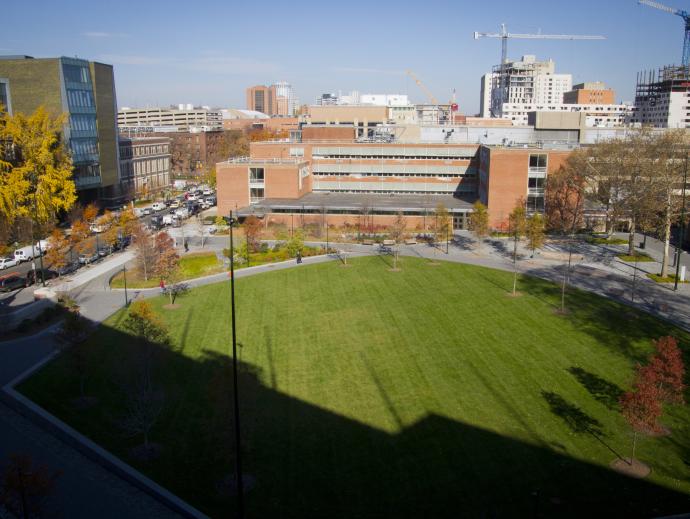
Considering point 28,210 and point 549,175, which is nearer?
point 28,210

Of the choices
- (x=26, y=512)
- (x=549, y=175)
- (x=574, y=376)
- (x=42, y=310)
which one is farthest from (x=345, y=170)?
(x=26, y=512)

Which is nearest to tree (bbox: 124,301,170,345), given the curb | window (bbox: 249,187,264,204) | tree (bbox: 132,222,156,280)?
the curb

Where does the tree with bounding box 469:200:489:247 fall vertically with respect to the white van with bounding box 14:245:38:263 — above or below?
above

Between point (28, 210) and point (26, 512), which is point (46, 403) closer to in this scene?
point (26, 512)

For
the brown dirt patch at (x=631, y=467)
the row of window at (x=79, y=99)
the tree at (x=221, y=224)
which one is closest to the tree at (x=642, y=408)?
the brown dirt patch at (x=631, y=467)

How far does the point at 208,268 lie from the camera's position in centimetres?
3834

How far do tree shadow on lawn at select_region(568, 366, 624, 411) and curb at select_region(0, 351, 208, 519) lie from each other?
42.6 ft

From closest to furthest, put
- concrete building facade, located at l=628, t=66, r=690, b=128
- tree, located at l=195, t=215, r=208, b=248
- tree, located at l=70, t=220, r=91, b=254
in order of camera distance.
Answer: tree, located at l=70, t=220, r=91, b=254, tree, located at l=195, t=215, r=208, b=248, concrete building facade, located at l=628, t=66, r=690, b=128

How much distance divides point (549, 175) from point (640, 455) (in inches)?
1340

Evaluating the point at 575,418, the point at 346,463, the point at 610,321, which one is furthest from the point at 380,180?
the point at 346,463

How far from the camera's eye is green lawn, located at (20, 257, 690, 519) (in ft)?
49.6

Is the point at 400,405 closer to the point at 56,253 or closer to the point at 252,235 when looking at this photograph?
the point at 252,235

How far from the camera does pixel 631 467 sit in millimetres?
16109

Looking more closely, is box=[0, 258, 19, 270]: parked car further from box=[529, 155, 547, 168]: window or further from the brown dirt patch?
box=[529, 155, 547, 168]: window
